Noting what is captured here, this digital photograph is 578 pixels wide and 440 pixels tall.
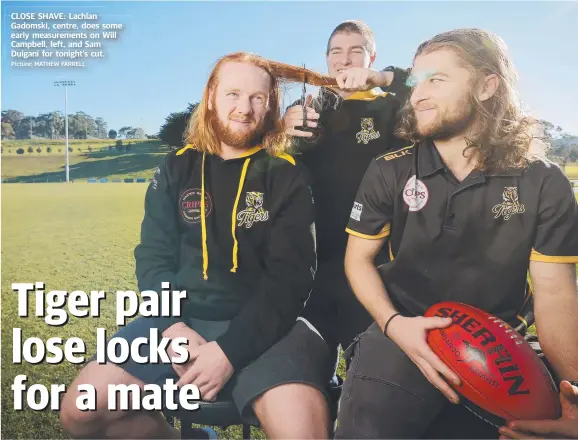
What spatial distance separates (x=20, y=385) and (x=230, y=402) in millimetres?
1047

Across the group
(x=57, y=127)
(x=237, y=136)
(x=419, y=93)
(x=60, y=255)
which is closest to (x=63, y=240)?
(x=60, y=255)

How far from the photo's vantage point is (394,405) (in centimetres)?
179

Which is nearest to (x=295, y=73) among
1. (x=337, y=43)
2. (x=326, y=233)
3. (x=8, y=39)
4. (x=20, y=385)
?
(x=337, y=43)

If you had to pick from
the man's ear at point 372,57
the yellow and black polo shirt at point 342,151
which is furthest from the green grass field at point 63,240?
A: the man's ear at point 372,57

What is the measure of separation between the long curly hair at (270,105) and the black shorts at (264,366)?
0.71 meters

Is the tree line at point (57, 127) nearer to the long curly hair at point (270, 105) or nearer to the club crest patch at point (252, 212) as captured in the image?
the long curly hair at point (270, 105)

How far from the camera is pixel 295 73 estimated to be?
210 centimetres

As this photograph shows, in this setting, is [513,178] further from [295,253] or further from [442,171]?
[295,253]

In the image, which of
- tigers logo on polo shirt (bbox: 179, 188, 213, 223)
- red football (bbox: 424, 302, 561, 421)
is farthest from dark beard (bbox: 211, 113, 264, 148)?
red football (bbox: 424, 302, 561, 421)

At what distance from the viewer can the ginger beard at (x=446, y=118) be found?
1.89 metres

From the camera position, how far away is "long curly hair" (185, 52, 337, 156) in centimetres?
204

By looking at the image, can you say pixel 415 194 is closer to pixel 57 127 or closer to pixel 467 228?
pixel 467 228

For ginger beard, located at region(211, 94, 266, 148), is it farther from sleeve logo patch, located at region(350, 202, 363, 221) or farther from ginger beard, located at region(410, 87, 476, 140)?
ginger beard, located at region(410, 87, 476, 140)

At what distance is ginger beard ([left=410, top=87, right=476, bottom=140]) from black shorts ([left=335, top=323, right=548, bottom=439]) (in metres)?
0.81
